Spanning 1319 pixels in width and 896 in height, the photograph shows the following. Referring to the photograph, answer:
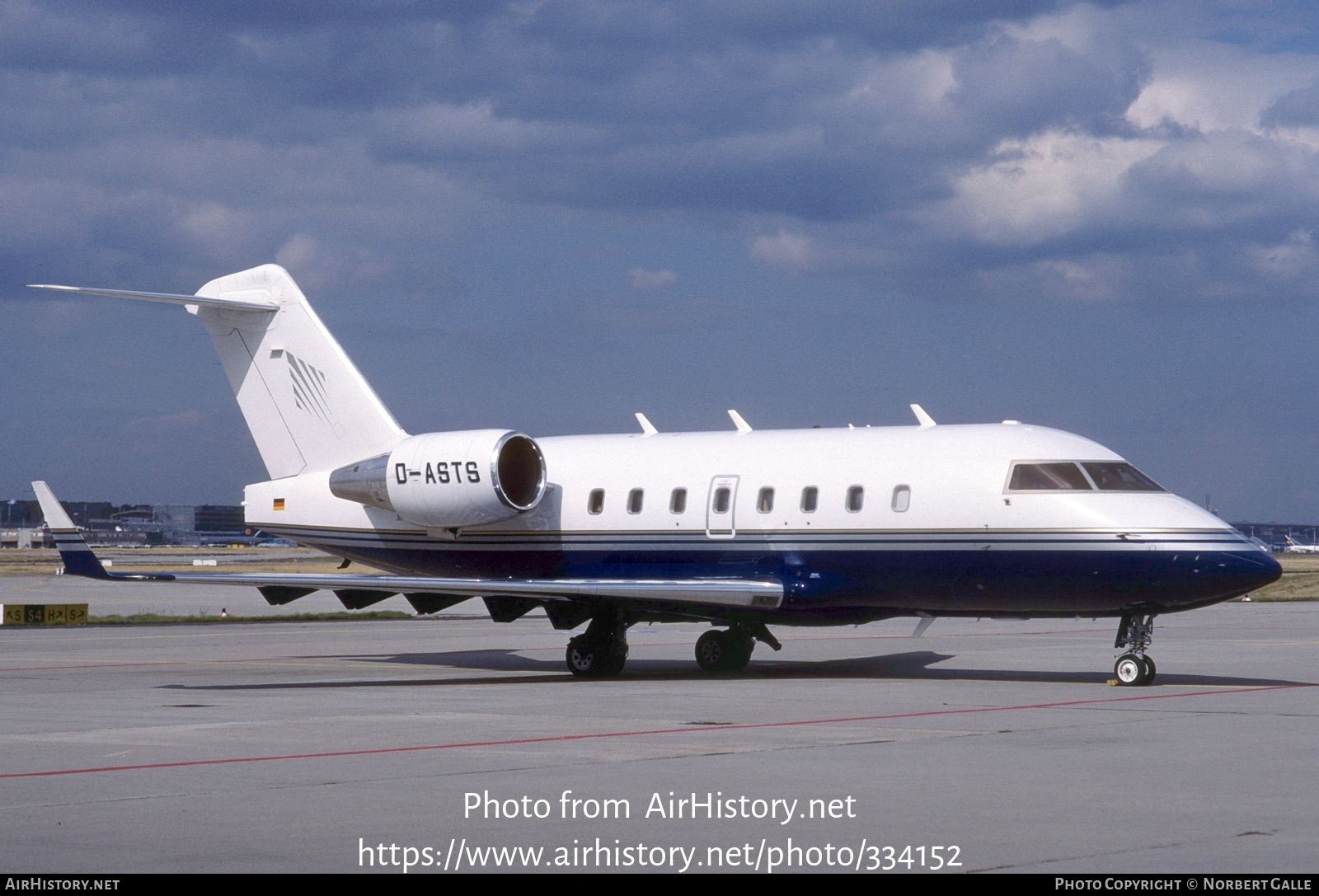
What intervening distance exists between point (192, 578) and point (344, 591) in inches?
133

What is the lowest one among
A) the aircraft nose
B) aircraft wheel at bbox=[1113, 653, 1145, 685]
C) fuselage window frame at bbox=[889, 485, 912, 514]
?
aircraft wheel at bbox=[1113, 653, 1145, 685]

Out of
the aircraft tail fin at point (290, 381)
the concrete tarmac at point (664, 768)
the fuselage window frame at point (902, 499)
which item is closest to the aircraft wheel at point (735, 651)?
the concrete tarmac at point (664, 768)

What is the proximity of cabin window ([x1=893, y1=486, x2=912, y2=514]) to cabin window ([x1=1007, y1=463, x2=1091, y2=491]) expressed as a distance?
1.37 m

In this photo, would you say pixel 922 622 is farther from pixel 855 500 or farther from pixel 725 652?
pixel 725 652

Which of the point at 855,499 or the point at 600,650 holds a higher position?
the point at 855,499

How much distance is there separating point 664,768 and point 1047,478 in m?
9.96

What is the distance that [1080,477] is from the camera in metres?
20.9

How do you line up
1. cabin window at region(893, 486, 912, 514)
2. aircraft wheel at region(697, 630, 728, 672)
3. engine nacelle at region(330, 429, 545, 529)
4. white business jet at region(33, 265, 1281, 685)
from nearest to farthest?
white business jet at region(33, 265, 1281, 685)
cabin window at region(893, 486, 912, 514)
engine nacelle at region(330, 429, 545, 529)
aircraft wheel at region(697, 630, 728, 672)

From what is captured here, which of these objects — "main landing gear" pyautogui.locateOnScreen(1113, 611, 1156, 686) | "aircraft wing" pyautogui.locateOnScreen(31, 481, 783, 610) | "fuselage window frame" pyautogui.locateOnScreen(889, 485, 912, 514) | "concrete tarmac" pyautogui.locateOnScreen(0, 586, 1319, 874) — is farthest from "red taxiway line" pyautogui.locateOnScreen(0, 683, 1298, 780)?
"aircraft wing" pyautogui.locateOnScreen(31, 481, 783, 610)

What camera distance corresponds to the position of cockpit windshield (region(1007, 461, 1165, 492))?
68.2 ft

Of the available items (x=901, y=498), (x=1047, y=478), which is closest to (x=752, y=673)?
(x=901, y=498)

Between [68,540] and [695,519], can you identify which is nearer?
[68,540]

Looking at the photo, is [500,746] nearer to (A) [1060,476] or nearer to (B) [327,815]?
(B) [327,815]

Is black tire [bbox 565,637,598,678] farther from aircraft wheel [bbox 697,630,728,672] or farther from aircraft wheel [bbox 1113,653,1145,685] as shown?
aircraft wheel [bbox 1113,653,1145,685]
